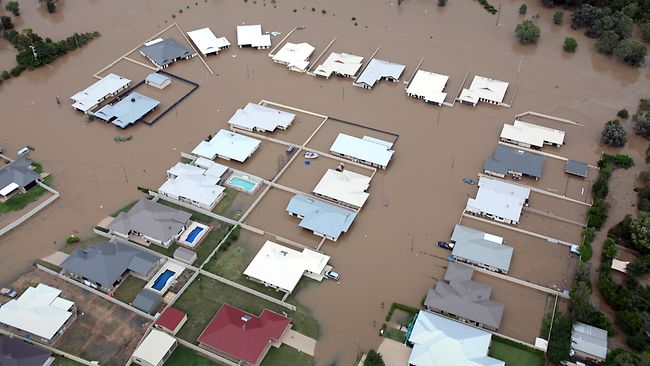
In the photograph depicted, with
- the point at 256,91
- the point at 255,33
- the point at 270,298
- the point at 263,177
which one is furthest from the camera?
the point at 255,33

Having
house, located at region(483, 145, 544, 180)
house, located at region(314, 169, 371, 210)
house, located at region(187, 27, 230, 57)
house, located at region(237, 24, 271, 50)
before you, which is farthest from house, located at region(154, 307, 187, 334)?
house, located at region(237, 24, 271, 50)

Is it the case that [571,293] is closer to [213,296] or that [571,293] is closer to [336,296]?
[336,296]

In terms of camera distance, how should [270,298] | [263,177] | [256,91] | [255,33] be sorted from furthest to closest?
[255,33] < [256,91] < [263,177] < [270,298]

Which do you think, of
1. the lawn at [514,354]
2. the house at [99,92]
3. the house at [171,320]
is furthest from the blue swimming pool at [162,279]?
the house at [99,92]

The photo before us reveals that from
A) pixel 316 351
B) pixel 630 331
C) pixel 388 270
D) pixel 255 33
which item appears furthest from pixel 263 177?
pixel 630 331

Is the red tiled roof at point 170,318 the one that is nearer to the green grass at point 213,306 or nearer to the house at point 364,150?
the green grass at point 213,306

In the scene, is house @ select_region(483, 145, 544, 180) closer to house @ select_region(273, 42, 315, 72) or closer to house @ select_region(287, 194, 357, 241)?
house @ select_region(287, 194, 357, 241)

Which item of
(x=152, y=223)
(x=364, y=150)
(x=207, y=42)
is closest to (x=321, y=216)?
(x=364, y=150)
